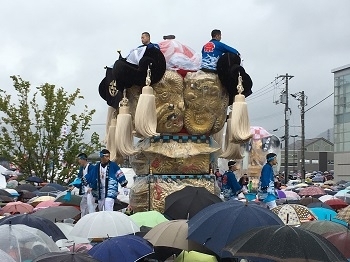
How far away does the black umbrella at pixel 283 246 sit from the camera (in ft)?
16.7

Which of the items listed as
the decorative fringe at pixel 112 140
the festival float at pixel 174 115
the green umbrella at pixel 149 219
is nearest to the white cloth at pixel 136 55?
the festival float at pixel 174 115

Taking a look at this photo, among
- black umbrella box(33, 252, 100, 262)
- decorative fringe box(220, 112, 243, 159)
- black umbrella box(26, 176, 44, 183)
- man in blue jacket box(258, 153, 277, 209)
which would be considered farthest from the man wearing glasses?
black umbrella box(26, 176, 44, 183)

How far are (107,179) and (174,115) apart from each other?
1.40 meters

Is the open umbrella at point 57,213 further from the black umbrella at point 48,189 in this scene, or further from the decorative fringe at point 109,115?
the black umbrella at point 48,189

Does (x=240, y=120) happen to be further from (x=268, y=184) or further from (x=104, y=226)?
(x=104, y=226)

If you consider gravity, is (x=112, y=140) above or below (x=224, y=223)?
above

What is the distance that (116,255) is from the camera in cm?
582

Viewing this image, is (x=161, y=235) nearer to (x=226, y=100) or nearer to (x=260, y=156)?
(x=226, y=100)

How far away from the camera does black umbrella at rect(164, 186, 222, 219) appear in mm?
8461

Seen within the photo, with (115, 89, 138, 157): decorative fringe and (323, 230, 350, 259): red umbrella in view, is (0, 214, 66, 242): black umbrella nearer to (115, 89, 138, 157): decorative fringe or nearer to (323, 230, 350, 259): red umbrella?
(323, 230, 350, 259): red umbrella

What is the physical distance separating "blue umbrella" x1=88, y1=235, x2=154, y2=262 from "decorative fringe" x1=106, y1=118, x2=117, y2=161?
4796 millimetres

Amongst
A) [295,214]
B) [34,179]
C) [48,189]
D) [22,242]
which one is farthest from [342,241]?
[34,179]

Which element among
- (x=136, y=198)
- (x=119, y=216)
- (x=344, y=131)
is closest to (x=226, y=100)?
(x=136, y=198)

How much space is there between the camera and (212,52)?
10.8 meters
